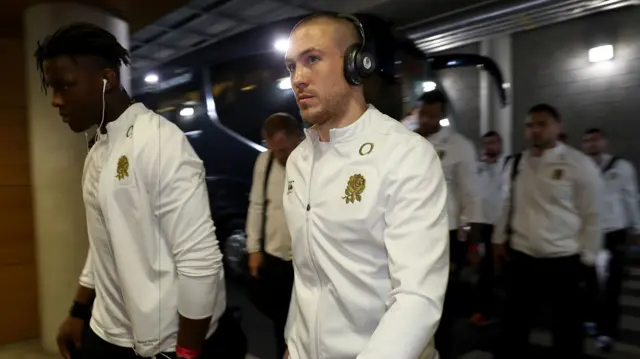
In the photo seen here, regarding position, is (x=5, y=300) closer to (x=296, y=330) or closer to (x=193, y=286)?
(x=193, y=286)

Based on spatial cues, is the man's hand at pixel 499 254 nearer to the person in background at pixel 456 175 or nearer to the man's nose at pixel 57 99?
the person in background at pixel 456 175

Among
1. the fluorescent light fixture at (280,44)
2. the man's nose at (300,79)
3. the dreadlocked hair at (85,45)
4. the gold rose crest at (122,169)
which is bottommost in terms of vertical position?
the gold rose crest at (122,169)

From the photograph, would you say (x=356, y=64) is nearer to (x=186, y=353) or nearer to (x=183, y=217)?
(x=183, y=217)

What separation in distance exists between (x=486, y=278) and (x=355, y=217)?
1263mm

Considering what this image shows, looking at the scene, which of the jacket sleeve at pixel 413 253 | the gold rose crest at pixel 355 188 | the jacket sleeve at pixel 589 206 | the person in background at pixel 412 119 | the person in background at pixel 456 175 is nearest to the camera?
the jacket sleeve at pixel 413 253

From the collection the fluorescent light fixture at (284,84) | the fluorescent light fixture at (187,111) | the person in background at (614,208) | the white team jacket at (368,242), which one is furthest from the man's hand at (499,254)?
the fluorescent light fixture at (187,111)

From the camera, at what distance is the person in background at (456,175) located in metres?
1.53

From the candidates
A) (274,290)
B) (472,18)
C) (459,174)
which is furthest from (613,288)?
(274,290)

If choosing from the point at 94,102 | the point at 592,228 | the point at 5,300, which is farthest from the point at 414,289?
the point at 5,300

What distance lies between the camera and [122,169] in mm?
948

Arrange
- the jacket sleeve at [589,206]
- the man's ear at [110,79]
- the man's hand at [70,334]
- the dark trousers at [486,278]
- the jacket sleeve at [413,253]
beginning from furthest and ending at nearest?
the dark trousers at [486,278], the jacket sleeve at [589,206], the man's hand at [70,334], the man's ear at [110,79], the jacket sleeve at [413,253]

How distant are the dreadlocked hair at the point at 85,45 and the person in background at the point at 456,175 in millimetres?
928

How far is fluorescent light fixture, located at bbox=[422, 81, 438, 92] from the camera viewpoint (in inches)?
59.6

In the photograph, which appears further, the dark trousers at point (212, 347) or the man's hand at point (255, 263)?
the man's hand at point (255, 263)
